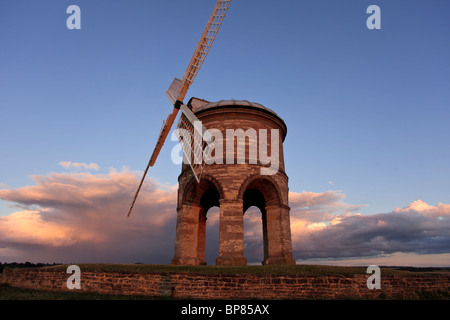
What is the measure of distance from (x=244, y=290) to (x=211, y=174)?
321 inches

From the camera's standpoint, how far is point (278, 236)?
52.6 feet

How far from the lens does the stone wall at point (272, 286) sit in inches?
352

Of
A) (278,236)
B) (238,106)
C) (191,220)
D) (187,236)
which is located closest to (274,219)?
(278,236)

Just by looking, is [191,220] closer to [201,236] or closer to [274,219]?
[201,236]

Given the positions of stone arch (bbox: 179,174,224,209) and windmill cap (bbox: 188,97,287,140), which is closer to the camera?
stone arch (bbox: 179,174,224,209)

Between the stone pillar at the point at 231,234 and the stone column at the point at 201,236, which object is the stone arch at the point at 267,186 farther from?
the stone column at the point at 201,236

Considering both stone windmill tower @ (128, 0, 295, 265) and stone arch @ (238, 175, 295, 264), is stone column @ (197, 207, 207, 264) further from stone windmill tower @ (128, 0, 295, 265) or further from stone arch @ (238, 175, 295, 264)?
stone arch @ (238, 175, 295, 264)

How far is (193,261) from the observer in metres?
16.2

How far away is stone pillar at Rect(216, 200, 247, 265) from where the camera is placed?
14.3 metres

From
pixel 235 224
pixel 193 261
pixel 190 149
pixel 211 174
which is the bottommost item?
pixel 193 261

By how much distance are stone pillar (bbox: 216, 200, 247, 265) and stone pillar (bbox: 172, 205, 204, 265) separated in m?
2.82

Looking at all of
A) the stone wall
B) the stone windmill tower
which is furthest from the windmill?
the stone wall
